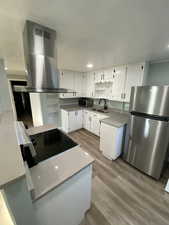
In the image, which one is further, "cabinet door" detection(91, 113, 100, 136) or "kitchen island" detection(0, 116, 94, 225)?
"cabinet door" detection(91, 113, 100, 136)

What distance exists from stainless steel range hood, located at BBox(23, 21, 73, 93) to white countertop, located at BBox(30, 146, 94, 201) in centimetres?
81

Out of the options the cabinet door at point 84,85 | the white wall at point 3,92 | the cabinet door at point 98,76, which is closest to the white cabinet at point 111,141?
the cabinet door at point 98,76

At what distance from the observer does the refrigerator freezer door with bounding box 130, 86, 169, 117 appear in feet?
5.21

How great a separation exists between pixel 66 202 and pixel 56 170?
1.10 feet

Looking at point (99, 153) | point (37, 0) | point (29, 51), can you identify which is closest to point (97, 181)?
point (99, 153)

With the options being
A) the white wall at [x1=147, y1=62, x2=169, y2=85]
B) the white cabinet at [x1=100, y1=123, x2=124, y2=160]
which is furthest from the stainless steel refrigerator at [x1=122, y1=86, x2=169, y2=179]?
the white wall at [x1=147, y1=62, x2=169, y2=85]

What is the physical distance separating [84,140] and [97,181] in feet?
4.87

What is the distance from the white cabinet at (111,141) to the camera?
222cm

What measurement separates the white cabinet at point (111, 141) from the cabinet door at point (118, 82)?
1.03 m

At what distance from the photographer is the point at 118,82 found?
9.27 feet

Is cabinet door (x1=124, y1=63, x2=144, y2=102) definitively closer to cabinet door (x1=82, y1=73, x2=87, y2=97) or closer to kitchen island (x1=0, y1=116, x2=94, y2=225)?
cabinet door (x1=82, y1=73, x2=87, y2=97)

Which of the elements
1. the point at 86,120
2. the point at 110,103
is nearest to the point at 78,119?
the point at 86,120

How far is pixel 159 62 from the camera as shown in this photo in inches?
89.8

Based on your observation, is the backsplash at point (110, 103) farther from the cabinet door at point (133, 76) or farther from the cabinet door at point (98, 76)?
the cabinet door at point (98, 76)
